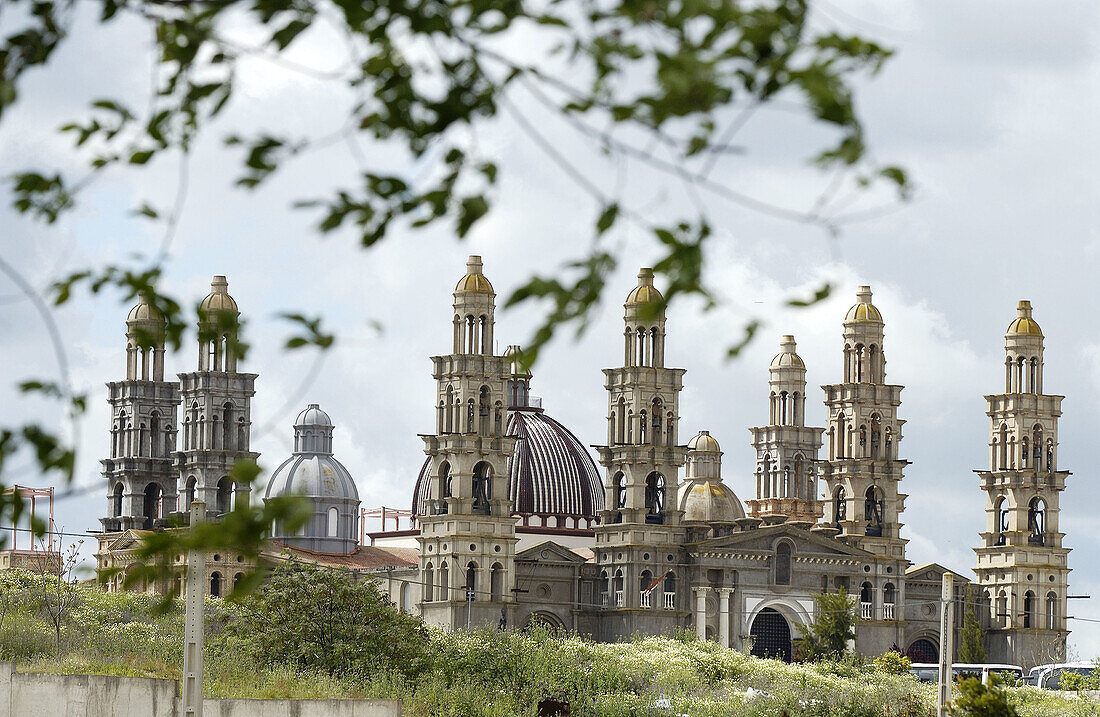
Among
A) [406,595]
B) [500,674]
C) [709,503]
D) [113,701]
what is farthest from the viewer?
[709,503]

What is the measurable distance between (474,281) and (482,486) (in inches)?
339

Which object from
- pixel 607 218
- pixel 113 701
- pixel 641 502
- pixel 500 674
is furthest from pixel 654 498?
pixel 607 218

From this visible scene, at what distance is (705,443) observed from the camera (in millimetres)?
92375

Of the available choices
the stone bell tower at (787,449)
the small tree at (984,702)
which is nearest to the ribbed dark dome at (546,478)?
the stone bell tower at (787,449)

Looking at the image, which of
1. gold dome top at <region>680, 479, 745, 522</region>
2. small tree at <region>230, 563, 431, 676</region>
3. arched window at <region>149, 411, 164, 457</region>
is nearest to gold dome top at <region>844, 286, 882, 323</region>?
gold dome top at <region>680, 479, 745, 522</region>

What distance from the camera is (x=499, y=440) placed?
78.2 metres

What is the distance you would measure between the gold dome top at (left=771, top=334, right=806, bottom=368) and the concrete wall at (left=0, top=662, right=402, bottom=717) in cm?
6158

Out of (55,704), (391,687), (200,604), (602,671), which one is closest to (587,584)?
(602,671)

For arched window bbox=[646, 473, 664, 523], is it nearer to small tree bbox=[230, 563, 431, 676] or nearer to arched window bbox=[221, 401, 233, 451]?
arched window bbox=[221, 401, 233, 451]

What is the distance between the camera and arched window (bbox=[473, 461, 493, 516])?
3094 inches

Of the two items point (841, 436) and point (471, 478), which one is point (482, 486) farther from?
point (841, 436)

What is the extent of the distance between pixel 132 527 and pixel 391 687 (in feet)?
156

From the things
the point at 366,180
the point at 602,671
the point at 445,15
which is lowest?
the point at 602,671

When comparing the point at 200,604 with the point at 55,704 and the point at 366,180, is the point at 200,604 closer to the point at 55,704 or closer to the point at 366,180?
the point at 55,704
